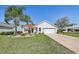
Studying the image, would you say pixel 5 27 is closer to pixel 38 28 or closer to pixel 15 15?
pixel 15 15

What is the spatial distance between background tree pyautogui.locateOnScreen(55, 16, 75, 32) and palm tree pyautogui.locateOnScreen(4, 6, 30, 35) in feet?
2.65

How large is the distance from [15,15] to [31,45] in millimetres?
891

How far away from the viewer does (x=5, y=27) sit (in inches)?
250

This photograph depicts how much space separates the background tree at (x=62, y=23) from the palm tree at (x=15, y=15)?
2.65 feet

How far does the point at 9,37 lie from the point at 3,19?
20.0 inches

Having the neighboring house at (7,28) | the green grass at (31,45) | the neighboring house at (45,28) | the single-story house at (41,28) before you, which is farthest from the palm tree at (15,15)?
the green grass at (31,45)

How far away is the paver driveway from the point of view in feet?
20.4

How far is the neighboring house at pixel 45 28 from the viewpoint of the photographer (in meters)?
6.40

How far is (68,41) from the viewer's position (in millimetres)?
6309

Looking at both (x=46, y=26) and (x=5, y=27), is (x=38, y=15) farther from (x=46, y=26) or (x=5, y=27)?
(x=5, y=27)

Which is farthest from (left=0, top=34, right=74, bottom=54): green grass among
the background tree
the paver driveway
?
the background tree

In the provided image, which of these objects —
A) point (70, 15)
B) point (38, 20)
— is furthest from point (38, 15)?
point (70, 15)

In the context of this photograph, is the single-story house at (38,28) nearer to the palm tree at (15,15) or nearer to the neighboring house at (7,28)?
the neighboring house at (7,28)

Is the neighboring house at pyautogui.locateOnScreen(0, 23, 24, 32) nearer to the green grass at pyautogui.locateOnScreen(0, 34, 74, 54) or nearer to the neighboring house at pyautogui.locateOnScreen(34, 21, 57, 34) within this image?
the green grass at pyautogui.locateOnScreen(0, 34, 74, 54)
